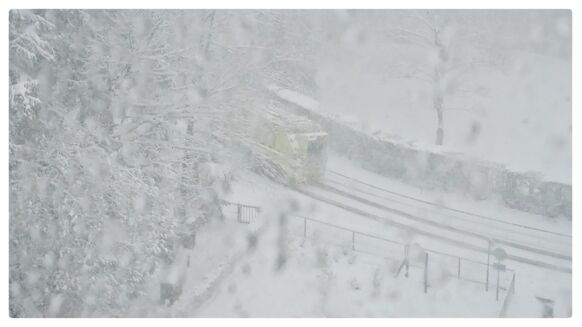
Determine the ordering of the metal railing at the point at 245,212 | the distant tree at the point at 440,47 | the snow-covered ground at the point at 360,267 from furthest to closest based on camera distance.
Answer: the metal railing at the point at 245,212 < the distant tree at the point at 440,47 < the snow-covered ground at the point at 360,267

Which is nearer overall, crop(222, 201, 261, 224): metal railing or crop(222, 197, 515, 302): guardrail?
crop(222, 197, 515, 302): guardrail

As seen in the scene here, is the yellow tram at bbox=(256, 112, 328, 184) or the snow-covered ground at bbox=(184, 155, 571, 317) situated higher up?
the yellow tram at bbox=(256, 112, 328, 184)

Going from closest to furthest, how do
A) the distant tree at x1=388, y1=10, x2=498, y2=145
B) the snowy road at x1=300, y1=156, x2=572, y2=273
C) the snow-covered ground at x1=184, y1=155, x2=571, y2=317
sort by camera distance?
the snow-covered ground at x1=184, y1=155, x2=571, y2=317 < the snowy road at x1=300, y1=156, x2=572, y2=273 < the distant tree at x1=388, y1=10, x2=498, y2=145

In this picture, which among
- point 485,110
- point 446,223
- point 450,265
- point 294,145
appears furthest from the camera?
point 294,145

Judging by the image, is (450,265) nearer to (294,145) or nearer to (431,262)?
(431,262)

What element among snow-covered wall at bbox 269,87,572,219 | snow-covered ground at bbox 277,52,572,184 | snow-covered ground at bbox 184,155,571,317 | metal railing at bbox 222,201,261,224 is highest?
snow-covered ground at bbox 277,52,572,184

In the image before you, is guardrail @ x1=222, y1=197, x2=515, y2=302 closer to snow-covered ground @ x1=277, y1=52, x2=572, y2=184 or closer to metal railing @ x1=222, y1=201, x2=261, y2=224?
metal railing @ x1=222, y1=201, x2=261, y2=224

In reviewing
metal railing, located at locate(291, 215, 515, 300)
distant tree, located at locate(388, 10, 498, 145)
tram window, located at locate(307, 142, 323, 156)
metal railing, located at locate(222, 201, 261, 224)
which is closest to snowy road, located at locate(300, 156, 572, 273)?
metal railing, located at locate(291, 215, 515, 300)

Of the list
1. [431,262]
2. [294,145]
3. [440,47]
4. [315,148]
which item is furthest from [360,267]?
[440,47]

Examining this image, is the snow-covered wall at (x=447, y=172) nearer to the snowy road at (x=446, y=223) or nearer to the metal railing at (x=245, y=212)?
the snowy road at (x=446, y=223)

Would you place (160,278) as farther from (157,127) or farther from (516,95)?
(516,95)

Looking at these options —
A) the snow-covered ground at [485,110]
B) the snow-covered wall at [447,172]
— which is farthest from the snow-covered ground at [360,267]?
the snow-covered ground at [485,110]

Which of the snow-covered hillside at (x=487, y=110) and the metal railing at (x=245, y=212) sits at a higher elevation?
the snow-covered hillside at (x=487, y=110)

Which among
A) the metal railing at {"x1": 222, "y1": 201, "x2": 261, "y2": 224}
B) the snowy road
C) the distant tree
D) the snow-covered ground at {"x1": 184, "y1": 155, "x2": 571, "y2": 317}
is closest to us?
the snow-covered ground at {"x1": 184, "y1": 155, "x2": 571, "y2": 317}
